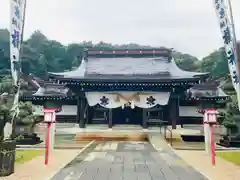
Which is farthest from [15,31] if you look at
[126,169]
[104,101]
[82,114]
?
[82,114]

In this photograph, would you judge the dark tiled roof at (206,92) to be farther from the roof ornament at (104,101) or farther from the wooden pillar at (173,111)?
the roof ornament at (104,101)

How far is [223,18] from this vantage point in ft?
32.8

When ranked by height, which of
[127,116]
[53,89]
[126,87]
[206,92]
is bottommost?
[127,116]

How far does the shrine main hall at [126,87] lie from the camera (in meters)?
19.1

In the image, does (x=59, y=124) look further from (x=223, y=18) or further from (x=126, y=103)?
(x=223, y=18)

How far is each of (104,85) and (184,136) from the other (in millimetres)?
7156

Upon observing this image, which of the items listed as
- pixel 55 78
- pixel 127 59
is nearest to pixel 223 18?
pixel 55 78

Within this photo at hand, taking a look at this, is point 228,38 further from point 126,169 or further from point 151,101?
point 151,101

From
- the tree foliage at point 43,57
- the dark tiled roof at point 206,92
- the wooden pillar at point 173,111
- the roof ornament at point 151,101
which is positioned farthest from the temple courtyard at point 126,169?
the tree foliage at point 43,57

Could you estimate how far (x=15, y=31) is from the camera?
934cm

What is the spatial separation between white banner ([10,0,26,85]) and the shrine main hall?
27.4 ft

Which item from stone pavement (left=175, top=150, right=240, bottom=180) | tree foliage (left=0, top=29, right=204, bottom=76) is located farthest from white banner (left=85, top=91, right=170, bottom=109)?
tree foliage (left=0, top=29, right=204, bottom=76)

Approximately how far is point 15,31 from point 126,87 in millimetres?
11525

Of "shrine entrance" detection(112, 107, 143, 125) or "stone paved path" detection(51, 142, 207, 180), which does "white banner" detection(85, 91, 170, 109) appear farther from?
"stone paved path" detection(51, 142, 207, 180)
